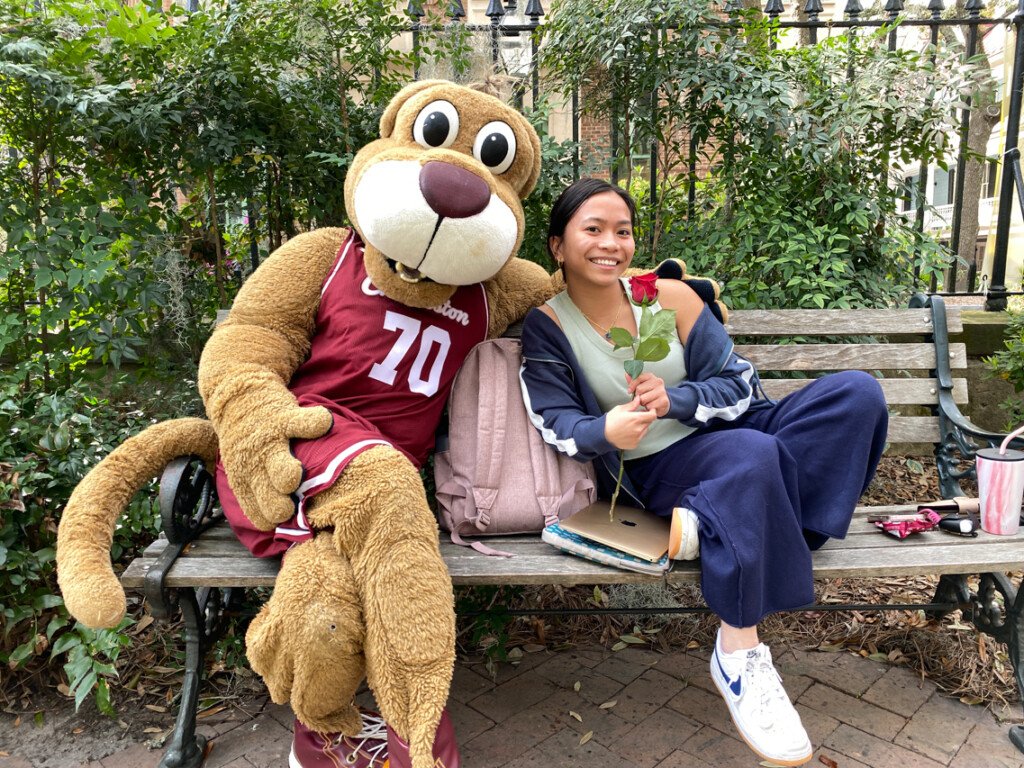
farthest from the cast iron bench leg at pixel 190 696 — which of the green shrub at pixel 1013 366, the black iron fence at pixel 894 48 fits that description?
the green shrub at pixel 1013 366

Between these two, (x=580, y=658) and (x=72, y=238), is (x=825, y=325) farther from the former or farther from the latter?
(x=72, y=238)

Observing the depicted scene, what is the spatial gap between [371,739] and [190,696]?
593 millimetres

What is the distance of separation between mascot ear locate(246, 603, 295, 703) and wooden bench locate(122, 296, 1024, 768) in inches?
6.5

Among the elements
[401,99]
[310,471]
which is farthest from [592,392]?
[401,99]

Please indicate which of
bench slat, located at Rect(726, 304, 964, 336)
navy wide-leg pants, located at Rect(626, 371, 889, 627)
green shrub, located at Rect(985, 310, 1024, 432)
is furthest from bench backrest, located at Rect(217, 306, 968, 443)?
green shrub, located at Rect(985, 310, 1024, 432)

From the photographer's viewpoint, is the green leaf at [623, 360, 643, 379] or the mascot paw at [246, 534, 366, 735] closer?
the mascot paw at [246, 534, 366, 735]

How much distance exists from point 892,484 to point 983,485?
137cm

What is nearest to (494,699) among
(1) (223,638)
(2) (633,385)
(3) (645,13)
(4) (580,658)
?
(4) (580,658)

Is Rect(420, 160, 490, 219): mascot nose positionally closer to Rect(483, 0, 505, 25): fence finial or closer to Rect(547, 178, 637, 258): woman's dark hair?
Rect(547, 178, 637, 258): woman's dark hair

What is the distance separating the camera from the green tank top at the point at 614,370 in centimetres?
234

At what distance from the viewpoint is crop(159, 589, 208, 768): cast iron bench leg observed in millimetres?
2123

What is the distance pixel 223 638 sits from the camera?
2600 millimetres

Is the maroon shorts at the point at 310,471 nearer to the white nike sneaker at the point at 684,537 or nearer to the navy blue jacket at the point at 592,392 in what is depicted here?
the navy blue jacket at the point at 592,392

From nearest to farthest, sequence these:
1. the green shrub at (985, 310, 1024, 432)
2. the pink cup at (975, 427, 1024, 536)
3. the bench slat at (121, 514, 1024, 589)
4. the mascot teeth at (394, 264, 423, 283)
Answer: the bench slat at (121, 514, 1024, 589), the mascot teeth at (394, 264, 423, 283), the pink cup at (975, 427, 1024, 536), the green shrub at (985, 310, 1024, 432)
